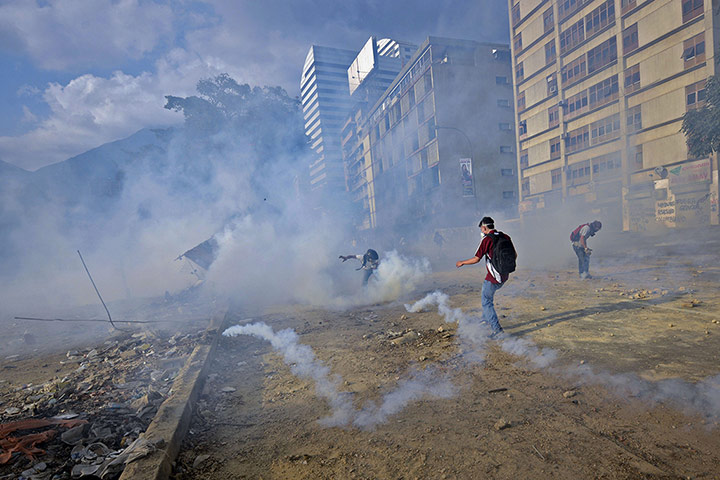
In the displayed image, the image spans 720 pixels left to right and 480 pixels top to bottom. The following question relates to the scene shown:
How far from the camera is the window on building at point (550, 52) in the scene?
2641 cm

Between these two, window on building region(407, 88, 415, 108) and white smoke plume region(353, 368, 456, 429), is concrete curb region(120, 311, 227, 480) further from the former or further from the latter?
window on building region(407, 88, 415, 108)

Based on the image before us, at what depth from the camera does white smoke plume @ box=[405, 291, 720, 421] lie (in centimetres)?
276

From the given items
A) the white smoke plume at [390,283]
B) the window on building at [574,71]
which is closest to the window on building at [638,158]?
the window on building at [574,71]

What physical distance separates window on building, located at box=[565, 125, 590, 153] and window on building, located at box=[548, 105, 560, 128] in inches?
62.9

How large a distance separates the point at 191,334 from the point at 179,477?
4.41m

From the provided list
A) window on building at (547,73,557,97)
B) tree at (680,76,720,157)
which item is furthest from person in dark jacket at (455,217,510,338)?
window on building at (547,73,557,97)

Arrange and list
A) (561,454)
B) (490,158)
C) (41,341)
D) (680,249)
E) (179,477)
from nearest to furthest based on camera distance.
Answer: (561,454) < (179,477) < (41,341) < (680,249) < (490,158)

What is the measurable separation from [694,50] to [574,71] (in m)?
7.55

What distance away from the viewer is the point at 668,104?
64.1 ft

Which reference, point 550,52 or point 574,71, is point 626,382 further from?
point 550,52

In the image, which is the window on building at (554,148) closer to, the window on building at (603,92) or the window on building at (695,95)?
the window on building at (603,92)

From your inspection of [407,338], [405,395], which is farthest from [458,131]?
[405,395]

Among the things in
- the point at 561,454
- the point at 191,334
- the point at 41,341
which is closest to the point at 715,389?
the point at 561,454

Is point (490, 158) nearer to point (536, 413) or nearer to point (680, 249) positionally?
point (680, 249)
